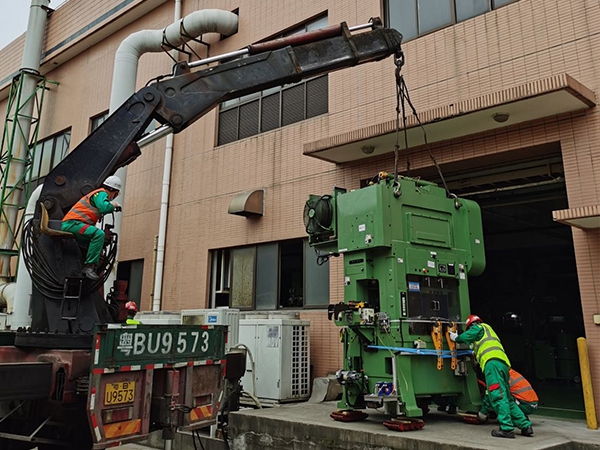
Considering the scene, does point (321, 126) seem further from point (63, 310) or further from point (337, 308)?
point (63, 310)

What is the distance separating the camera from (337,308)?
7.08m

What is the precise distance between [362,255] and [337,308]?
2.64ft

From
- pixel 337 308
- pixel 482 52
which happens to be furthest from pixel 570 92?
pixel 337 308

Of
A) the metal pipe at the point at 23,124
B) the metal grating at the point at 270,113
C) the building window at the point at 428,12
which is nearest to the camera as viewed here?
the building window at the point at 428,12

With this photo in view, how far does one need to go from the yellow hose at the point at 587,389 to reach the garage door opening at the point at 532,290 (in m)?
4.74

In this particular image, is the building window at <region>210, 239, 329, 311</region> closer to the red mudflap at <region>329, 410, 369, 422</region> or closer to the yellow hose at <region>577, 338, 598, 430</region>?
the red mudflap at <region>329, 410, 369, 422</region>

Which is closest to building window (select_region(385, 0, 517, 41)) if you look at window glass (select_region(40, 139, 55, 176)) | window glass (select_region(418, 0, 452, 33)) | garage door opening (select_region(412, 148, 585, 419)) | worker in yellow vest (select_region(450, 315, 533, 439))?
window glass (select_region(418, 0, 452, 33))

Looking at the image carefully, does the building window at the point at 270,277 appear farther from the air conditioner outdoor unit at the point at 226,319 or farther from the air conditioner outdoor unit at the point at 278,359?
the air conditioner outdoor unit at the point at 226,319

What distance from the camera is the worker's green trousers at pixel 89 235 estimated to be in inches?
222

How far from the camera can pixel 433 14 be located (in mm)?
9930

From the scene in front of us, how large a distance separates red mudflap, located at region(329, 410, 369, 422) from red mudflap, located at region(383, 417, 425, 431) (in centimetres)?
63

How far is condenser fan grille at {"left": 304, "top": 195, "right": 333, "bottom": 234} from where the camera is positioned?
786 centimetres

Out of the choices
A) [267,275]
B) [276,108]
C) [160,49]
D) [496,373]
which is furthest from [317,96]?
[496,373]

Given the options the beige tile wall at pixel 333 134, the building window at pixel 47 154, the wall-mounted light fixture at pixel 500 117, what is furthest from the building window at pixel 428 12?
the building window at pixel 47 154
